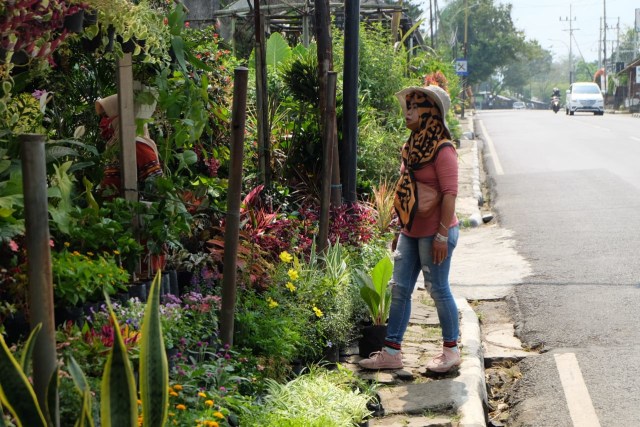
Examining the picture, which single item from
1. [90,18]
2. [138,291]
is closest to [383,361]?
[138,291]

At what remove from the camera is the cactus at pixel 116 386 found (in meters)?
2.87

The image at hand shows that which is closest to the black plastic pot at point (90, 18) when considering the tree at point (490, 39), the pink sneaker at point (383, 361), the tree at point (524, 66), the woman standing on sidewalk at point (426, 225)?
the woman standing on sidewalk at point (426, 225)

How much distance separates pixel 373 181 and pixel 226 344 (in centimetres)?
709

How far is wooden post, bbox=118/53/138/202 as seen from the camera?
4.87m

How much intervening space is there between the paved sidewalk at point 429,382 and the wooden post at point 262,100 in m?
1.78

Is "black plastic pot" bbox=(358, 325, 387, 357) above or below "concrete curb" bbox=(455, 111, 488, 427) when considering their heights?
above

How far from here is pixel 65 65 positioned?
18.5ft

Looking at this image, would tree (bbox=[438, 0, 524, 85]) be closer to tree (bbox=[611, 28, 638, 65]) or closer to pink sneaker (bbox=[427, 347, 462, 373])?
tree (bbox=[611, 28, 638, 65])

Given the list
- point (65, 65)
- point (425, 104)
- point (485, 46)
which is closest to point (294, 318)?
point (425, 104)

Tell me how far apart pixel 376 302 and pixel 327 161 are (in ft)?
3.58

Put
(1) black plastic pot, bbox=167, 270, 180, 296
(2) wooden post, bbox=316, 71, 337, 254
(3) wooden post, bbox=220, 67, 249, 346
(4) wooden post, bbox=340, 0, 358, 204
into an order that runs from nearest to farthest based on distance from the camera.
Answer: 1. (3) wooden post, bbox=220, 67, 249, 346
2. (1) black plastic pot, bbox=167, 270, 180, 296
3. (2) wooden post, bbox=316, 71, 337, 254
4. (4) wooden post, bbox=340, 0, 358, 204

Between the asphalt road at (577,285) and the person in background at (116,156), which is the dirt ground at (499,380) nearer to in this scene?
the asphalt road at (577,285)

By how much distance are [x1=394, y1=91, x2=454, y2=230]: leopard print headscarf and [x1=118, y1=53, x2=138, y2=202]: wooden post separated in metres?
1.87

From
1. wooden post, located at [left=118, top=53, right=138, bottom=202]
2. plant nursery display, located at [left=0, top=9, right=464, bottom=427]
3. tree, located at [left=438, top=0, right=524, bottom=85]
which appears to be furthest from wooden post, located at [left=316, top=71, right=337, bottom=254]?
tree, located at [left=438, top=0, right=524, bottom=85]
